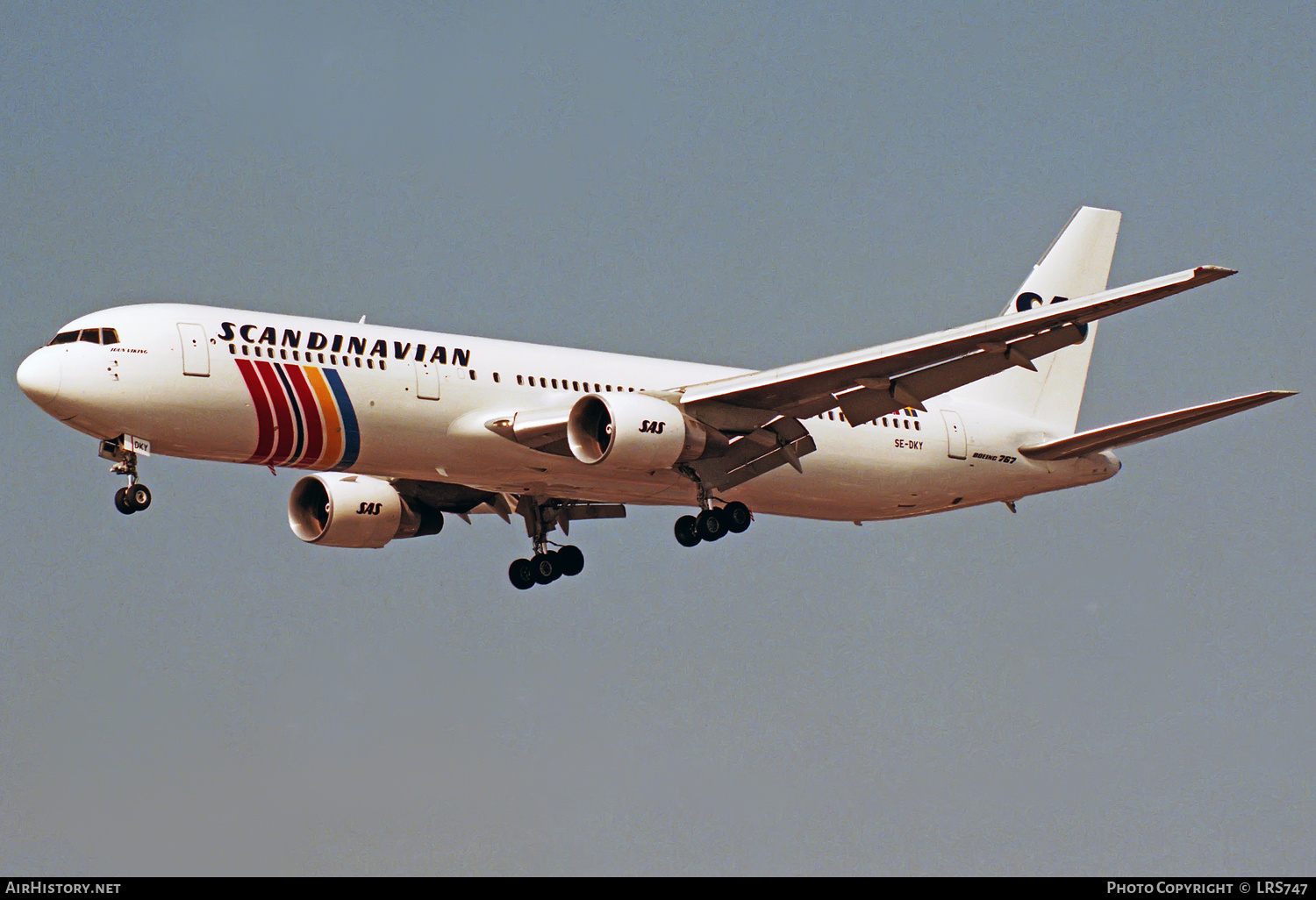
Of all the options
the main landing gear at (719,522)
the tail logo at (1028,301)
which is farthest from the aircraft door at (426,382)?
the tail logo at (1028,301)

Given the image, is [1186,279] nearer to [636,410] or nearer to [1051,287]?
[636,410]

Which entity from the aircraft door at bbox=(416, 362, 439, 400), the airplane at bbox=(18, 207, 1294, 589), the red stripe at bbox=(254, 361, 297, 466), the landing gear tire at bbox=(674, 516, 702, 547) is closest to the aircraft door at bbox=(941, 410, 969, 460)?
the airplane at bbox=(18, 207, 1294, 589)

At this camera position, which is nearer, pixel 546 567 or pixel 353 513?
pixel 353 513

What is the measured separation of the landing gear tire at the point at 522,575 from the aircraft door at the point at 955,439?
10.1 metres

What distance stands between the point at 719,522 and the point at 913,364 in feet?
19.1

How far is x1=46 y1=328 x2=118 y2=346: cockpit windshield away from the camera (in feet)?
106

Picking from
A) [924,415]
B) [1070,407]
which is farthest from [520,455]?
[1070,407]

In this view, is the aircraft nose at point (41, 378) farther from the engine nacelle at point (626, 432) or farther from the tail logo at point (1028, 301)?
the tail logo at point (1028, 301)

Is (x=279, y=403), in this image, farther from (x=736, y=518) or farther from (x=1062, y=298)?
(x=1062, y=298)

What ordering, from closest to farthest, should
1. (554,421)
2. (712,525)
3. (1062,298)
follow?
(554,421), (712,525), (1062,298)

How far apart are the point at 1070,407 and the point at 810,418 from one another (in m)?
8.55

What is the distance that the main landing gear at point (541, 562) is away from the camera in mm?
41594

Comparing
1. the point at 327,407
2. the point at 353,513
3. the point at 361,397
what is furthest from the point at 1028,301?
the point at 327,407

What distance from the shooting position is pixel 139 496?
3266 centimetres
